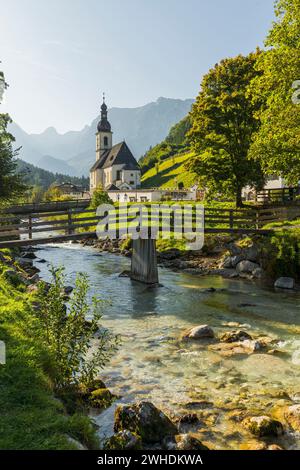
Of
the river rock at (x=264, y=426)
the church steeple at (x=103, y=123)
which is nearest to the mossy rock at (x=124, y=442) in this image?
the river rock at (x=264, y=426)

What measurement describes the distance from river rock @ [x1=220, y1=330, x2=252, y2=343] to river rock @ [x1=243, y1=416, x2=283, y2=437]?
4.99 m

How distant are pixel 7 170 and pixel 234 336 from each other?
18.3 metres

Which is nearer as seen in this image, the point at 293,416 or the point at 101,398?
the point at 293,416

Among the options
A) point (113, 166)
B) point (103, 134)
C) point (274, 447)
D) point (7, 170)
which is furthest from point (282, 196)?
point (103, 134)

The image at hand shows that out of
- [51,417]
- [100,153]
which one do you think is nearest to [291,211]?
[51,417]

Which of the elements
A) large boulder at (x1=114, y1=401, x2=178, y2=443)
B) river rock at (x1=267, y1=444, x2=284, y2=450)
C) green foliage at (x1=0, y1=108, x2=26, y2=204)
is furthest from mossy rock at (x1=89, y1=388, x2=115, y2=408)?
green foliage at (x1=0, y1=108, x2=26, y2=204)

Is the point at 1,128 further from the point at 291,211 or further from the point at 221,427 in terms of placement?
the point at 221,427

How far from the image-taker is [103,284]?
22359 millimetres

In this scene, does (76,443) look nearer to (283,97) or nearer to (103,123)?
(283,97)

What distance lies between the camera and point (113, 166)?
117312 millimetres

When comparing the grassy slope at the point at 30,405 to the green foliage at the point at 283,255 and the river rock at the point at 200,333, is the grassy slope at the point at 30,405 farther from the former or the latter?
the green foliage at the point at 283,255

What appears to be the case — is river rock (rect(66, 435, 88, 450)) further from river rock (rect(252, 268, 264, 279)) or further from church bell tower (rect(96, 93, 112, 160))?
church bell tower (rect(96, 93, 112, 160))

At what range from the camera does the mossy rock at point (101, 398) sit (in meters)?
8.48

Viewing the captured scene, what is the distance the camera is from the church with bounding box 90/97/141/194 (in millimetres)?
112875
